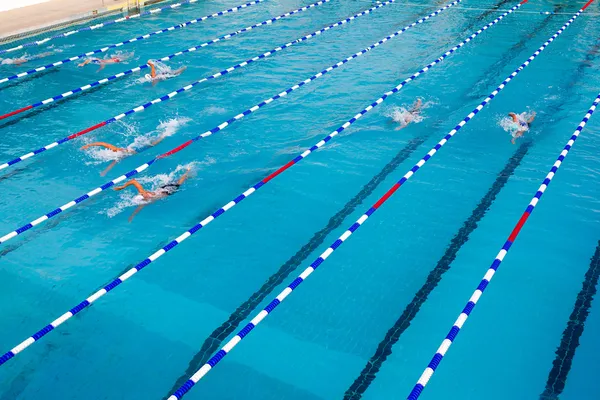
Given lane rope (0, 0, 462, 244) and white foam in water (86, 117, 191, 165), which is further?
white foam in water (86, 117, 191, 165)

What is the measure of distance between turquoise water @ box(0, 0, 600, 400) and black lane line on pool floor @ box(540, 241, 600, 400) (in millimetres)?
44

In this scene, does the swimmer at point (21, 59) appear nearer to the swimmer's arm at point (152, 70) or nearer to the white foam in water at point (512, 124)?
the swimmer's arm at point (152, 70)

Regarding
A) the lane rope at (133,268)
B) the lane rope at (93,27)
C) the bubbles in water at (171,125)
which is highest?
the lane rope at (93,27)

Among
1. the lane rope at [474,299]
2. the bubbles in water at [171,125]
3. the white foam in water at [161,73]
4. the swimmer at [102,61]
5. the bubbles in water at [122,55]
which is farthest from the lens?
the bubbles in water at [122,55]

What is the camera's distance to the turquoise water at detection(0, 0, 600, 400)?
376 cm

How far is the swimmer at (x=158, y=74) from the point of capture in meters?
8.61

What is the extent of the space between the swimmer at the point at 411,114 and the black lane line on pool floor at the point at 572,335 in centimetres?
301

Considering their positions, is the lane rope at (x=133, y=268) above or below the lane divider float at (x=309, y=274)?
above

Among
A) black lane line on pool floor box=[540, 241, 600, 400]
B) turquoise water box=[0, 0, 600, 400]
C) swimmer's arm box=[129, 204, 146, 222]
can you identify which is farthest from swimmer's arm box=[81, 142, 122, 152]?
black lane line on pool floor box=[540, 241, 600, 400]

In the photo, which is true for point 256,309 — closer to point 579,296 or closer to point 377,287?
point 377,287

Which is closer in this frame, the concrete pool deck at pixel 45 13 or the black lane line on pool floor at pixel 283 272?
the black lane line on pool floor at pixel 283 272

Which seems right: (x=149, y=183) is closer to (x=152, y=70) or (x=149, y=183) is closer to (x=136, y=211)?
(x=136, y=211)

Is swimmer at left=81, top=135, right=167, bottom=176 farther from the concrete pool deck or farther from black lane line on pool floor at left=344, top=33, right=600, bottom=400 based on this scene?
the concrete pool deck

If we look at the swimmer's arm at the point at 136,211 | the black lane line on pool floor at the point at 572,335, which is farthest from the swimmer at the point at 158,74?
the black lane line on pool floor at the point at 572,335
